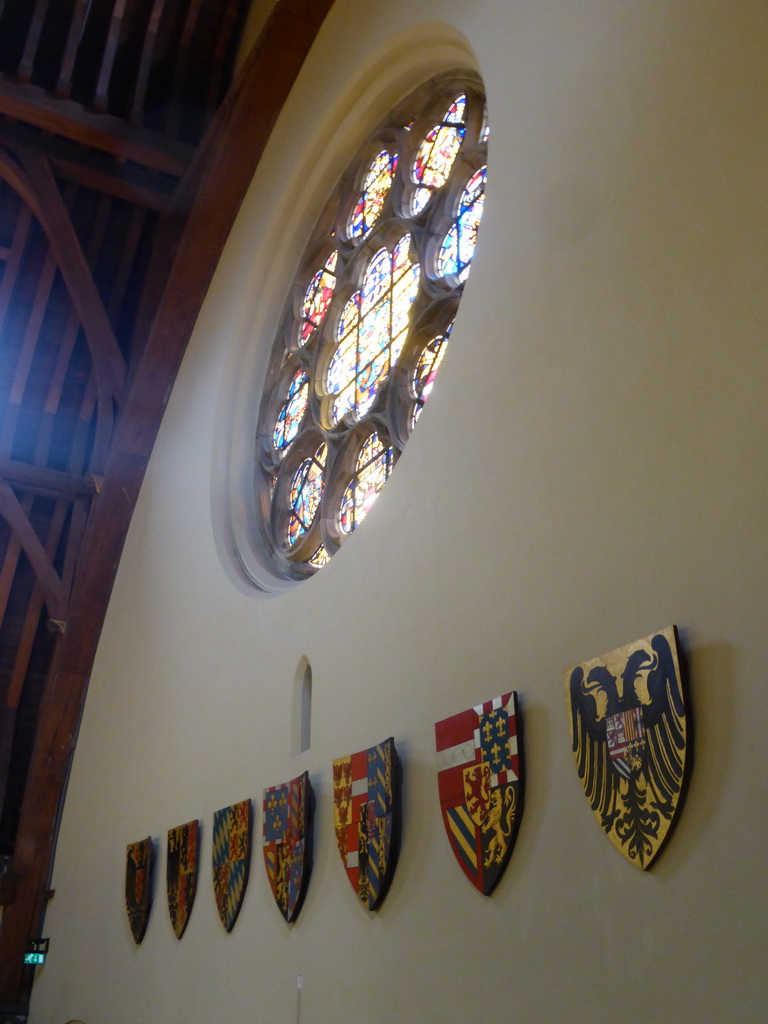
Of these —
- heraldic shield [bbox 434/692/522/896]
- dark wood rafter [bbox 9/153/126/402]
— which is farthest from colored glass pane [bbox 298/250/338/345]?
heraldic shield [bbox 434/692/522/896]

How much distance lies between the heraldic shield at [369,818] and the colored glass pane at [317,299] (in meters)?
3.04

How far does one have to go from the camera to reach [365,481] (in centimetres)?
491

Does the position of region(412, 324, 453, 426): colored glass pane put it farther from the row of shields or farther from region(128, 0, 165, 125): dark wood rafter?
region(128, 0, 165, 125): dark wood rafter

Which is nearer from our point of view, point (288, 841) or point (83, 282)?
point (288, 841)

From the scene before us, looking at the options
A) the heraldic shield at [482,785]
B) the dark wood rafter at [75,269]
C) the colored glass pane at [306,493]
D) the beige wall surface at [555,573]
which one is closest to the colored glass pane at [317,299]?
the colored glass pane at [306,493]

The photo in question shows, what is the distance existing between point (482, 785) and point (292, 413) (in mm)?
3475

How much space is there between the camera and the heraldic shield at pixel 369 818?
346 cm

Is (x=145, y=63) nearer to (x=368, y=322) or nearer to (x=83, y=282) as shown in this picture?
(x=83, y=282)

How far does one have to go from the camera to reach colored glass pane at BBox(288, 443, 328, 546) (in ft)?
17.8

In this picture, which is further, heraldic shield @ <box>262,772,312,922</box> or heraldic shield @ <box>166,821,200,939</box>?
heraldic shield @ <box>166,821,200,939</box>

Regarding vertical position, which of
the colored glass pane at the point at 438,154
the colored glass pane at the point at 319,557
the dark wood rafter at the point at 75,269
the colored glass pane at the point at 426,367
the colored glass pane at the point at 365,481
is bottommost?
the colored glass pane at the point at 319,557

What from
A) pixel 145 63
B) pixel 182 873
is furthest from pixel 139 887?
pixel 145 63

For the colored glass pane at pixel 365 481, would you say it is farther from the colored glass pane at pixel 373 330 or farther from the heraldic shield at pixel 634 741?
the heraldic shield at pixel 634 741

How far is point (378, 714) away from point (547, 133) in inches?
87.0
